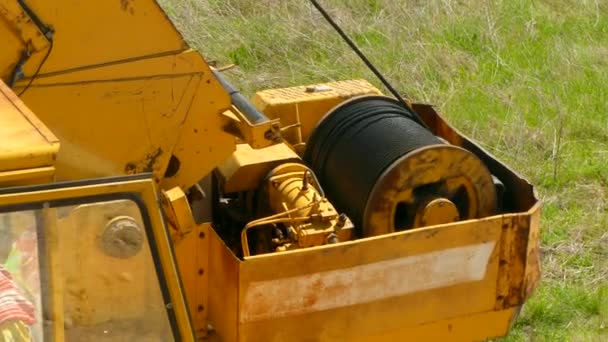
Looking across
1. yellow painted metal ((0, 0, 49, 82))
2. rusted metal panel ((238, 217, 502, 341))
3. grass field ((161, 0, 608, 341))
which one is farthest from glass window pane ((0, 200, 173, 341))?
grass field ((161, 0, 608, 341))

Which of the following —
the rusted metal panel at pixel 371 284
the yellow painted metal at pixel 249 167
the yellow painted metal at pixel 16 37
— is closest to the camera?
the yellow painted metal at pixel 16 37

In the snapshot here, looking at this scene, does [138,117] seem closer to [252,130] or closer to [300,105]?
[252,130]

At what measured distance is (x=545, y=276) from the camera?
568 cm

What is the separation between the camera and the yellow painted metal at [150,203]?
7.60 feet

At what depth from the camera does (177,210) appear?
142 inches

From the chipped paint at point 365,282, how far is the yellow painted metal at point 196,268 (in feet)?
0.96

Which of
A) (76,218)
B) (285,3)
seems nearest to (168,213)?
(76,218)

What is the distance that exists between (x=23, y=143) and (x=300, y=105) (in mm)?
2299

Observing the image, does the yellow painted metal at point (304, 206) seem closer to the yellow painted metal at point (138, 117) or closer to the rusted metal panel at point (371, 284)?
the rusted metal panel at point (371, 284)

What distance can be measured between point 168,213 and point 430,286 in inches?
34.6

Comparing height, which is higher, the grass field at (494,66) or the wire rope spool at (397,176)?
the wire rope spool at (397,176)

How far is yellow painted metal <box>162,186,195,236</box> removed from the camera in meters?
3.60

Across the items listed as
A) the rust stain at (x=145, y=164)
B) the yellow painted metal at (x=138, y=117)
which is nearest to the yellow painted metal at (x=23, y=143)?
the yellow painted metal at (x=138, y=117)

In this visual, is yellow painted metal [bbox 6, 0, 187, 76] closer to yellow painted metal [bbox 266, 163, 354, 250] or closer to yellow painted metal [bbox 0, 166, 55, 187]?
yellow painted metal [bbox 266, 163, 354, 250]
